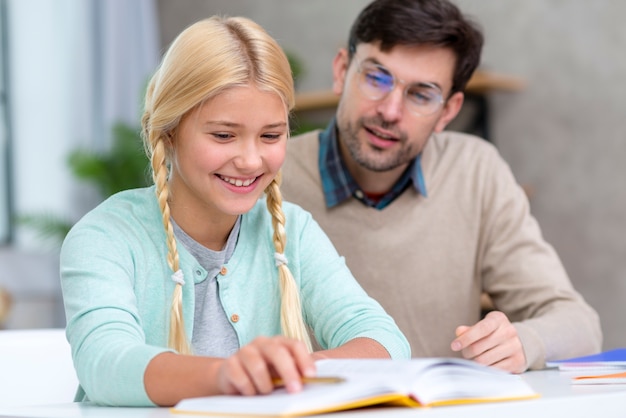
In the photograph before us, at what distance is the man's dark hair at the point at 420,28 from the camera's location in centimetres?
202

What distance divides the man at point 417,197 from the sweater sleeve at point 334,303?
508mm

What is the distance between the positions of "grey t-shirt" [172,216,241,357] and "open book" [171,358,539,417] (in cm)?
44

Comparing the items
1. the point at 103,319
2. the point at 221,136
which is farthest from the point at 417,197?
the point at 103,319

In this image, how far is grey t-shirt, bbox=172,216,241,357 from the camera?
4.66ft

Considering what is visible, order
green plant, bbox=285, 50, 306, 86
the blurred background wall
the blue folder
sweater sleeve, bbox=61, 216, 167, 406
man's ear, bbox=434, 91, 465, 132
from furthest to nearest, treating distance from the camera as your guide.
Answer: green plant, bbox=285, 50, 306, 86
the blurred background wall
man's ear, bbox=434, 91, 465, 132
the blue folder
sweater sleeve, bbox=61, 216, 167, 406

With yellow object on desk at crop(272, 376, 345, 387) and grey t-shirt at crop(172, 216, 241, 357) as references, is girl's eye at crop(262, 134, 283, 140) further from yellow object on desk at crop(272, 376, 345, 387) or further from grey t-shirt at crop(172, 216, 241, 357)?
yellow object on desk at crop(272, 376, 345, 387)

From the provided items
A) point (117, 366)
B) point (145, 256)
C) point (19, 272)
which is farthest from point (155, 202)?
point (19, 272)

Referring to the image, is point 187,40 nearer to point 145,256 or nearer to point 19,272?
point 145,256

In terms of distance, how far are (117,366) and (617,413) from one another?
1.88 ft

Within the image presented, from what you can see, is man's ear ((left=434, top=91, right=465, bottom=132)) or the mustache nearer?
the mustache

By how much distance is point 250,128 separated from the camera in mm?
1310

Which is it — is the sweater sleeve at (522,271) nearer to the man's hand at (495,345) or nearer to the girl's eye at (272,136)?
the man's hand at (495,345)

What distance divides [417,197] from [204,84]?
2.97ft

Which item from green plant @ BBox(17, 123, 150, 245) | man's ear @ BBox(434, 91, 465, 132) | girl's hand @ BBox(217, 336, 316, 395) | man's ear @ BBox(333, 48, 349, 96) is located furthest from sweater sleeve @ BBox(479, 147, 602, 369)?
green plant @ BBox(17, 123, 150, 245)
